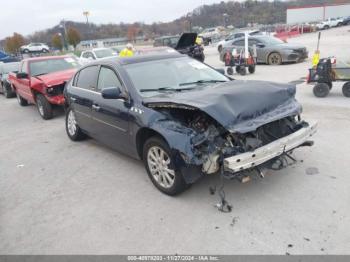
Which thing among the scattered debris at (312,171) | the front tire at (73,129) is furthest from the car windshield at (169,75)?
the front tire at (73,129)

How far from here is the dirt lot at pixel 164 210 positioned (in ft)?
10.4

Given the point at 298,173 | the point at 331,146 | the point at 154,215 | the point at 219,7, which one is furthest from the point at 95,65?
the point at 219,7

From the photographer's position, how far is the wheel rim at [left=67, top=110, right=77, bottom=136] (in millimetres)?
6504

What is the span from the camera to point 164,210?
3797mm

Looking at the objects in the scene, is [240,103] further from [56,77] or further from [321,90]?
[56,77]

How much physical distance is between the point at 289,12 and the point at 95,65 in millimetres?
72511

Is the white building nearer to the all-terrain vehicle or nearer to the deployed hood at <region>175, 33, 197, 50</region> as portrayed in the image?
A: the deployed hood at <region>175, 33, 197, 50</region>

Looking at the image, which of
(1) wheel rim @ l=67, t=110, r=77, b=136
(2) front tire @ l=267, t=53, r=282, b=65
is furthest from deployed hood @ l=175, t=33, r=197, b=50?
(1) wheel rim @ l=67, t=110, r=77, b=136

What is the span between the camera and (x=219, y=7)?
89938 mm

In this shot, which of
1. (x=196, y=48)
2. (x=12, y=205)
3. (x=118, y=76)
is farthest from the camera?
(x=196, y=48)

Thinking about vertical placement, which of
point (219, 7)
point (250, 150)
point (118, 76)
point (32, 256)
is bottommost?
point (32, 256)

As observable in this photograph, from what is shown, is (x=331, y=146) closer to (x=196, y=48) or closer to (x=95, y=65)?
(x=95, y=65)

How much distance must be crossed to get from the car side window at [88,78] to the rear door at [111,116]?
0.66ft

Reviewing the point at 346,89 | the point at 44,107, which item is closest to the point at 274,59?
the point at 346,89
